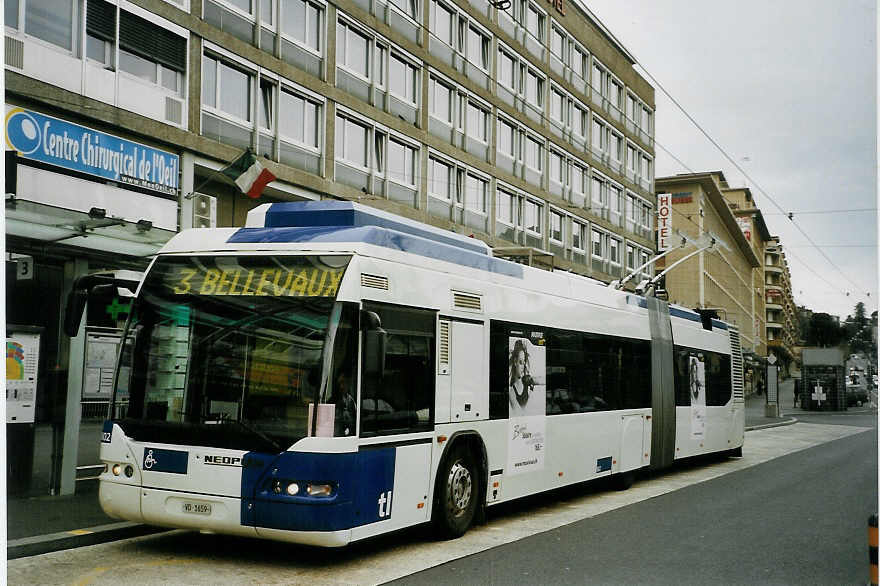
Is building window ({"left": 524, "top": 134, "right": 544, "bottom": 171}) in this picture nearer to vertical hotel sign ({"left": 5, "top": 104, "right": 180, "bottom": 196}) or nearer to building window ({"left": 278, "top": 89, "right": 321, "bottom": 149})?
building window ({"left": 278, "top": 89, "right": 321, "bottom": 149})

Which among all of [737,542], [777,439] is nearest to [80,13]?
[737,542]

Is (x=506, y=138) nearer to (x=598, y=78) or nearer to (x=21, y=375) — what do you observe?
(x=598, y=78)

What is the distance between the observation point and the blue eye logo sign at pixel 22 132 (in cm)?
1505

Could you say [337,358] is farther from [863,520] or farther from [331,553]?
[863,520]

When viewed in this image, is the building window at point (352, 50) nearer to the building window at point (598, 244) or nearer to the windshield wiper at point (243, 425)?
the windshield wiper at point (243, 425)

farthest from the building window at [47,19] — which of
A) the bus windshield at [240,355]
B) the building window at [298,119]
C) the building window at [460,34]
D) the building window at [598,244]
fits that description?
the building window at [598,244]

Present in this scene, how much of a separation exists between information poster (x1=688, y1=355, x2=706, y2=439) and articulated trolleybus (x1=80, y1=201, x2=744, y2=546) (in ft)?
26.1

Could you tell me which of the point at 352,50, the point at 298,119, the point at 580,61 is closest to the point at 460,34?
the point at 352,50

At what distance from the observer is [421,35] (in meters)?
28.0

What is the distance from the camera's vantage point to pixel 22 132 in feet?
50.4

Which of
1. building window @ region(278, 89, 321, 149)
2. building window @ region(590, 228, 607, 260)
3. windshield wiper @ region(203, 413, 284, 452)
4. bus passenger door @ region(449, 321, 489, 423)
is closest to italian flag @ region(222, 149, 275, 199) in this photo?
building window @ region(278, 89, 321, 149)

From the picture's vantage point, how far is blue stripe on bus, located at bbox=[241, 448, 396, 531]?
7758 mm

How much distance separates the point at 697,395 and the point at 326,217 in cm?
1107

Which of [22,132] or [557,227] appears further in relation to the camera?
[557,227]
